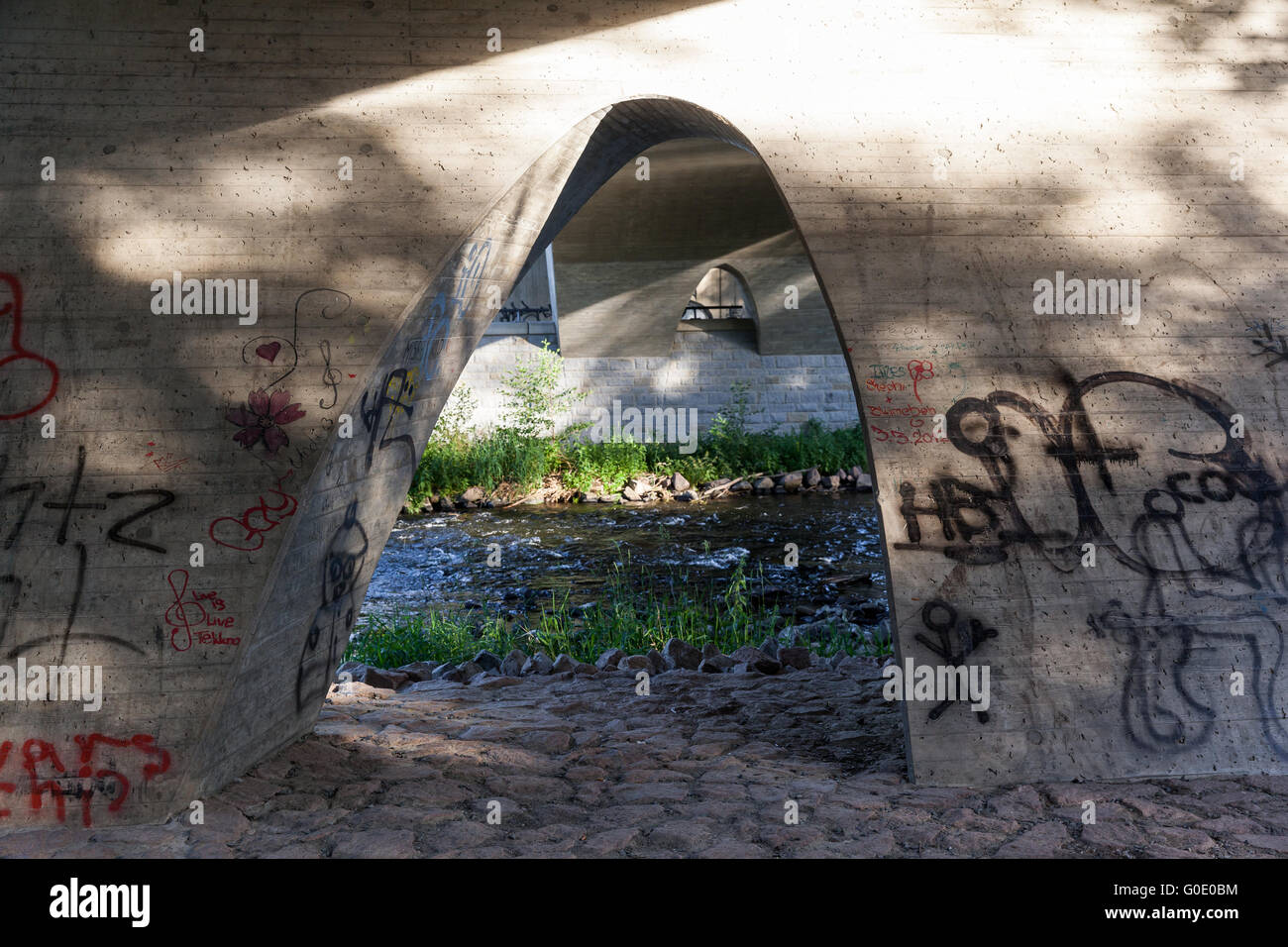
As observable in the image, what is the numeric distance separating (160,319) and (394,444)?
1.23 metres

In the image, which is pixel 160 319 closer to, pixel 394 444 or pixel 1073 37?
pixel 394 444

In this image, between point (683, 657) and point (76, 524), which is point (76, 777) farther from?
point (683, 657)

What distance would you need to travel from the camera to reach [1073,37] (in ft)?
15.1

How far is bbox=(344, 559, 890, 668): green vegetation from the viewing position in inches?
312

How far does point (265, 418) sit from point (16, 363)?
117 centimetres

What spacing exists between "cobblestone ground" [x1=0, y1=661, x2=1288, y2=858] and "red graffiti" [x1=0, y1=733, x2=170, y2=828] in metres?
0.13

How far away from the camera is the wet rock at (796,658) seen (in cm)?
679

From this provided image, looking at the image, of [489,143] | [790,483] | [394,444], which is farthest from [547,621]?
[790,483]

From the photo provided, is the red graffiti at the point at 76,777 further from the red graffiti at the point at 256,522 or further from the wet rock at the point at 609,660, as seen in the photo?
the wet rock at the point at 609,660

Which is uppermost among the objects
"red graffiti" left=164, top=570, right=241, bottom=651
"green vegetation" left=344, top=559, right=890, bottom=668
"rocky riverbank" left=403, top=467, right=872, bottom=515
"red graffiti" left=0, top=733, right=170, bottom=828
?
"rocky riverbank" left=403, top=467, right=872, bottom=515

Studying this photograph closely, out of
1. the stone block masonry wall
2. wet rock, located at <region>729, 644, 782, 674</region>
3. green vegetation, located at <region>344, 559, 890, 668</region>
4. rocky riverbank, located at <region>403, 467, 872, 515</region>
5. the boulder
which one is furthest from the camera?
the stone block masonry wall

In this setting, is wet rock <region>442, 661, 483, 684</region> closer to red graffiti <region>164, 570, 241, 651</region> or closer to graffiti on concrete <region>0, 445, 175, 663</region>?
red graffiti <region>164, 570, 241, 651</region>

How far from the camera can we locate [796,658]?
680 centimetres

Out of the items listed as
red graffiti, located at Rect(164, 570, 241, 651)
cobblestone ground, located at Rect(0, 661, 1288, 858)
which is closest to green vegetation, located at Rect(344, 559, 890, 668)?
cobblestone ground, located at Rect(0, 661, 1288, 858)
